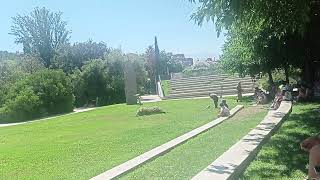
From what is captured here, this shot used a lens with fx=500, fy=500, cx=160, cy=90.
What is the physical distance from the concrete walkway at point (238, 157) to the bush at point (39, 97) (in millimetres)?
26504

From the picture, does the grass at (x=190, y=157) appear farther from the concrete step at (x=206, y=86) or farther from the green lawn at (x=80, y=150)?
the concrete step at (x=206, y=86)

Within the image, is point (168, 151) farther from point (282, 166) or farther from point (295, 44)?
point (295, 44)

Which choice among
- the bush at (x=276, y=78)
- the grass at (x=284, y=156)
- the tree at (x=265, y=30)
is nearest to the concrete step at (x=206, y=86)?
the bush at (x=276, y=78)

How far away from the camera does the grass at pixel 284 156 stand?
8531 millimetres

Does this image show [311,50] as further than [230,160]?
Yes

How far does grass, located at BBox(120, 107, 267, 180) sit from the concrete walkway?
0.40m

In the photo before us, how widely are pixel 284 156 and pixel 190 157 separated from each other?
6.35ft

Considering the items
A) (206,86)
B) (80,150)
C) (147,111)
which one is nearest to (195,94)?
(206,86)

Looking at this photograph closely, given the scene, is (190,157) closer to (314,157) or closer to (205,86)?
(314,157)

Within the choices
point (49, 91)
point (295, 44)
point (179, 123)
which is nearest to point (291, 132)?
point (179, 123)

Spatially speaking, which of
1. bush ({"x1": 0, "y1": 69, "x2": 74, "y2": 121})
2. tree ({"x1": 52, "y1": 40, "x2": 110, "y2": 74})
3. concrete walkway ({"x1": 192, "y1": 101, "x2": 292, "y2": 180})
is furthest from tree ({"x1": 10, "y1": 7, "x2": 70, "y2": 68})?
concrete walkway ({"x1": 192, "y1": 101, "x2": 292, "y2": 180})

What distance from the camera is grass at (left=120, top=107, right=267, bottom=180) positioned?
29.7 ft

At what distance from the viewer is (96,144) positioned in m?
15.0

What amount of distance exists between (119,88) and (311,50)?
84.3ft
